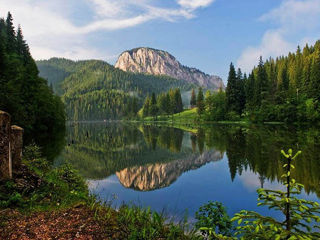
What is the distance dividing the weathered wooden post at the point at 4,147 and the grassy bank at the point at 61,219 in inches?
17.2

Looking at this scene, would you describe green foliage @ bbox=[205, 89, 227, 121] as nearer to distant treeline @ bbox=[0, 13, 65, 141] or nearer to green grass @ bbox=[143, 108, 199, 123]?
green grass @ bbox=[143, 108, 199, 123]

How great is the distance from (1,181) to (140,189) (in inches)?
341

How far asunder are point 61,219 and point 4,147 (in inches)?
170

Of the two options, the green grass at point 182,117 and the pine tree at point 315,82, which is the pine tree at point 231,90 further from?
the green grass at point 182,117

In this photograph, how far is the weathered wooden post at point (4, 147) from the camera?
9.02 m

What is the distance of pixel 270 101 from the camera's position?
81.1m

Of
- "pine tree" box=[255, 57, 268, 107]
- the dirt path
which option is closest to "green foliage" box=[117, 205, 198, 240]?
the dirt path

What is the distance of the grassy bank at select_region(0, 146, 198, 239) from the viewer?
627 centimetres

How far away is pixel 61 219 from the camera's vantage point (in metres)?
7.24

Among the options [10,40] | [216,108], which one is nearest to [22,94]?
[10,40]

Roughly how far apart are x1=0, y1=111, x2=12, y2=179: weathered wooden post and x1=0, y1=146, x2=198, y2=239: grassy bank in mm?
438

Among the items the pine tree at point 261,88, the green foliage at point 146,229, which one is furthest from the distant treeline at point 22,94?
the pine tree at point 261,88

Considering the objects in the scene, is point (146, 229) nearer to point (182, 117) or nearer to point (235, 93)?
point (235, 93)

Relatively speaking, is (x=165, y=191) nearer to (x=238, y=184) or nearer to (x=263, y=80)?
(x=238, y=184)
